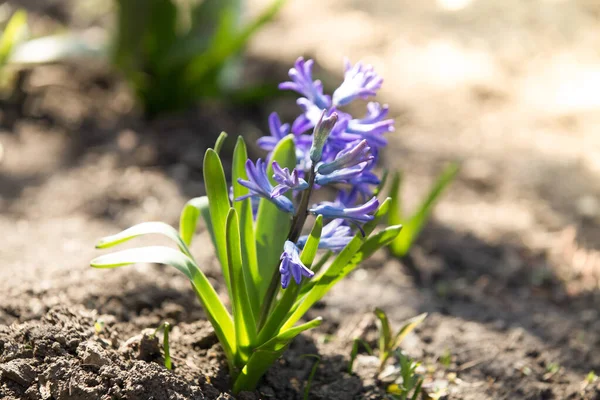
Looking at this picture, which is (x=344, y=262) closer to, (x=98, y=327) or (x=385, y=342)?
(x=385, y=342)

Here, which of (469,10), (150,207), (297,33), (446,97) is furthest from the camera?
(469,10)

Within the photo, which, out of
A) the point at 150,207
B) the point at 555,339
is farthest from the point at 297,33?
the point at 555,339

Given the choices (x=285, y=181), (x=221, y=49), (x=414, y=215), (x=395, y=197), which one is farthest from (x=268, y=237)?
(x=221, y=49)

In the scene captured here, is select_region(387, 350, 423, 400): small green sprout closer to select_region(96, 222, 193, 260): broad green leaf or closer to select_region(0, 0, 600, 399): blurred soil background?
select_region(0, 0, 600, 399): blurred soil background

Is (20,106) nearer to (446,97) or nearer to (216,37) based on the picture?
(216,37)

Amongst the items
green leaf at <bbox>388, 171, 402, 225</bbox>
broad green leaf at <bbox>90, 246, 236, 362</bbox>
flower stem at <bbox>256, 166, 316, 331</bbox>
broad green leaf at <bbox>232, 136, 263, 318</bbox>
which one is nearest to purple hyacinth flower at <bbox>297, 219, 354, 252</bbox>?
flower stem at <bbox>256, 166, 316, 331</bbox>

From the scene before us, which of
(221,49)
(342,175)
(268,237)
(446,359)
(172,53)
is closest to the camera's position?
(342,175)
